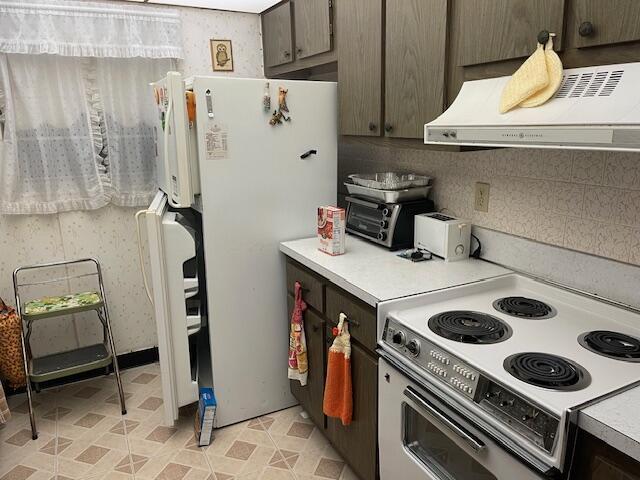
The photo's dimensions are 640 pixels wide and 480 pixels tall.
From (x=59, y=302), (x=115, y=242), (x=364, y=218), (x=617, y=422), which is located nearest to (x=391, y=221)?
(x=364, y=218)

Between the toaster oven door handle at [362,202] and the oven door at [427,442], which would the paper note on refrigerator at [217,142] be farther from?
the oven door at [427,442]

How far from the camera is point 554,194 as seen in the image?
1.72 m

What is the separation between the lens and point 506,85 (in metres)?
1.37

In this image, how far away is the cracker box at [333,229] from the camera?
6.85ft

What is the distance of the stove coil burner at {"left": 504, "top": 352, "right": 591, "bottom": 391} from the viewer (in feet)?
3.67

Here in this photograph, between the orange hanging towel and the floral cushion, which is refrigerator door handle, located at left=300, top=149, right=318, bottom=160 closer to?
the orange hanging towel

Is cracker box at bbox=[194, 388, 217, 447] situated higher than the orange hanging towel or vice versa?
the orange hanging towel

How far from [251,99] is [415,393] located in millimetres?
1438

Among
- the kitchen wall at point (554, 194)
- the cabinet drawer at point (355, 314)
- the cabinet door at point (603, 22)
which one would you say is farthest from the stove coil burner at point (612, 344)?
the cabinet door at point (603, 22)

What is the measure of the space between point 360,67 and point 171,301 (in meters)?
1.35

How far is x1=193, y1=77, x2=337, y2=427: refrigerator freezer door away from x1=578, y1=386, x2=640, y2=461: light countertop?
1.60 m

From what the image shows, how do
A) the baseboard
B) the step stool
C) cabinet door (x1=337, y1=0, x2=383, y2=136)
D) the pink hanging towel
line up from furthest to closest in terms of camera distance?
1. the baseboard
2. the step stool
3. the pink hanging towel
4. cabinet door (x1=337, y1=0, x2=383, y2=136)

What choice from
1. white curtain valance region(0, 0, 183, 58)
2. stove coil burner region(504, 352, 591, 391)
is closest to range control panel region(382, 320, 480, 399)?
stove coil burner region(504, 352, 591, 391)

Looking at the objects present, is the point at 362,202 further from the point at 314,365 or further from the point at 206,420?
the point at 206,420
